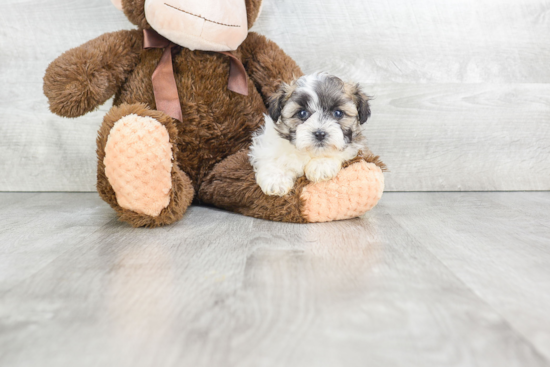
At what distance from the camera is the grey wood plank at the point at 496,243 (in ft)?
3.00

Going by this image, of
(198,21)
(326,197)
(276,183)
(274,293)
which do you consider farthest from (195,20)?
(274,293)

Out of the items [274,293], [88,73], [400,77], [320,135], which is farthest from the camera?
[400,77]

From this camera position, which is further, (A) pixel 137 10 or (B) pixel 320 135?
(A) pixel 137 10

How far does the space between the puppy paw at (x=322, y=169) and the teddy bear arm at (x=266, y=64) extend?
0.46 m

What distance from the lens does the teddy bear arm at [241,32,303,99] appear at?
6.02 feet

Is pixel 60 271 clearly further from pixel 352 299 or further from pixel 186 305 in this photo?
pixel 352 299

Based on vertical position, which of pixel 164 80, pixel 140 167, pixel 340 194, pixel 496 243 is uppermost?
pixel 164 80

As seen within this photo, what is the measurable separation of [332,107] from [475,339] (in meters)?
0.93

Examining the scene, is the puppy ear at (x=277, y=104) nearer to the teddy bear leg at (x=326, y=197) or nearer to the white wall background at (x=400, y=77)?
the teddy bear leg at (x=326, y=197)

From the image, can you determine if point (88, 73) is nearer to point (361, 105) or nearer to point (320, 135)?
point (320, 135)

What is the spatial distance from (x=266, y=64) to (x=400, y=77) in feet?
2.43

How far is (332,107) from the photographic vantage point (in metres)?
1.53

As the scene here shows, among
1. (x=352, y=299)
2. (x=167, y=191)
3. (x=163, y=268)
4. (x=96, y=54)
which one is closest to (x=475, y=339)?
(x=352, y=299)

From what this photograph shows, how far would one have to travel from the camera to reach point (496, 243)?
1.35 metres
